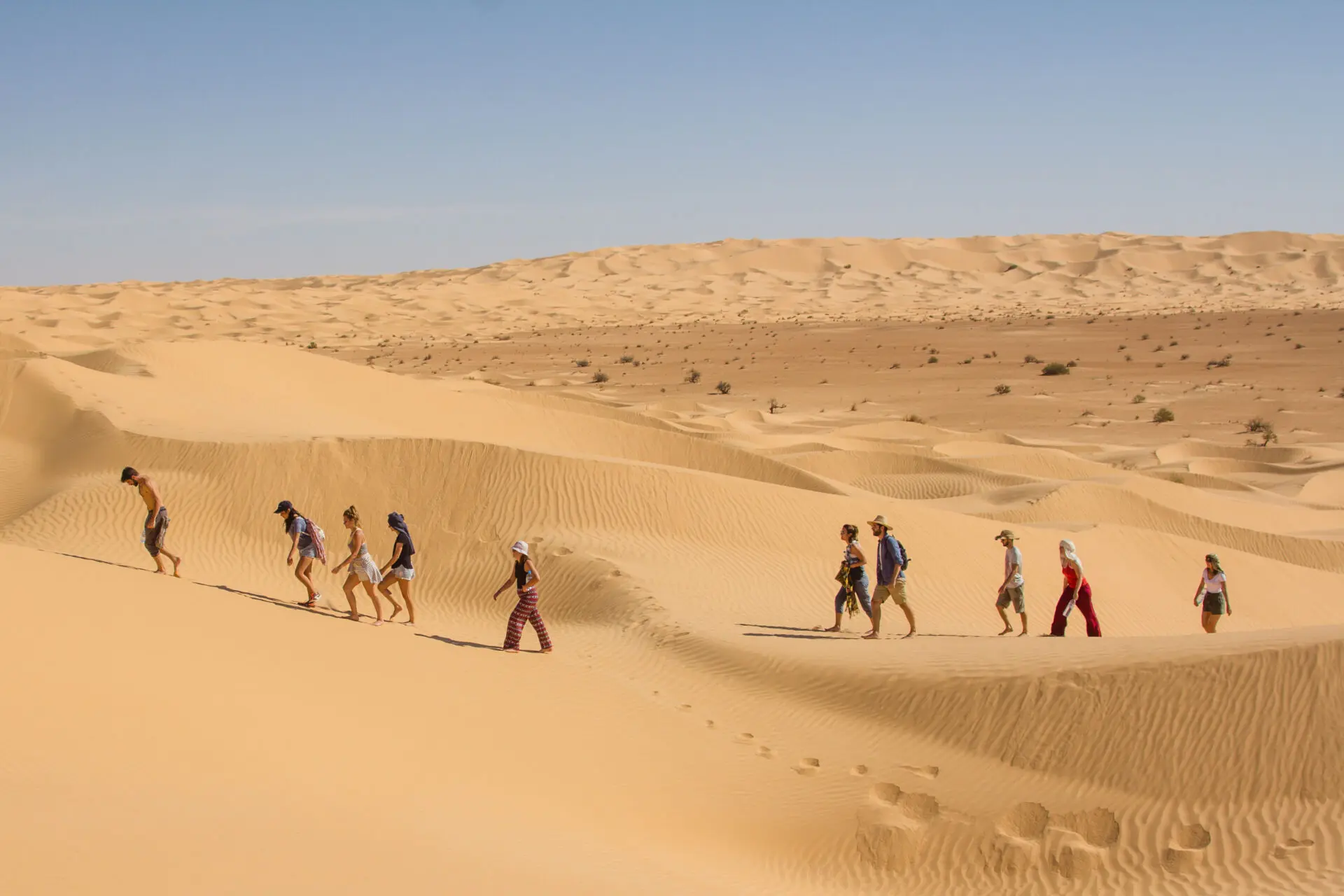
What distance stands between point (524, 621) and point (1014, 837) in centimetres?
495

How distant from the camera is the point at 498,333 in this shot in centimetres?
6444

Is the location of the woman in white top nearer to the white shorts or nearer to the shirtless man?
the white shorts

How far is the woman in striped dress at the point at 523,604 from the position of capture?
1072 centimetres

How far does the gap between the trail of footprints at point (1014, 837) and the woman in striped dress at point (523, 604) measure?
3799 mm

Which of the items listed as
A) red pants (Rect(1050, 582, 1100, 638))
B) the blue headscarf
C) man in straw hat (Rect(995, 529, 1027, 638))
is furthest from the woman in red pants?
the blue headscarf

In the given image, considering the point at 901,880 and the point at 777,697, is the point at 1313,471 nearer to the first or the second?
the point at 777,697

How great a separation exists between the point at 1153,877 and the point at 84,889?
6.14m

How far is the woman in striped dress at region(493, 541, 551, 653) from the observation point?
35.2ft

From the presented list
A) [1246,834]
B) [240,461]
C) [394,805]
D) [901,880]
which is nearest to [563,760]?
[394,805]

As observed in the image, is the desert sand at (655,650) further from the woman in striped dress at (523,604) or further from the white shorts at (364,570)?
the white shorts at (364,570)

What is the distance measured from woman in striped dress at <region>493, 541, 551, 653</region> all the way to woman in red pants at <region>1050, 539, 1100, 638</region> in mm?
5022

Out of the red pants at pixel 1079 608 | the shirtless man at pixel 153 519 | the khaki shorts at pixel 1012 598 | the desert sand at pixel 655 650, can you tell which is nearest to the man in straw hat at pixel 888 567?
the desert sand at pixel 655 650

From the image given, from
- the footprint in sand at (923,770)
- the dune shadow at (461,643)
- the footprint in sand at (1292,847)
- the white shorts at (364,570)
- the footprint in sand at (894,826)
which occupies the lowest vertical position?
the footprint in sand at (894,826)

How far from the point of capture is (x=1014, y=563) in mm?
11727
